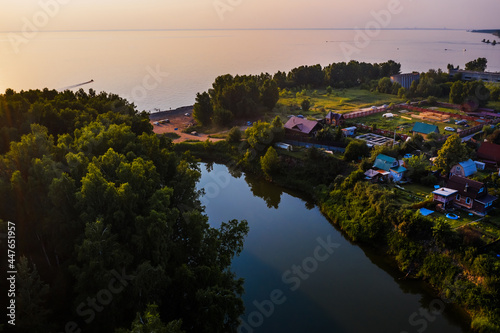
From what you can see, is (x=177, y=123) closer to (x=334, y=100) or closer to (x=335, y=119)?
(x=335, y=119)

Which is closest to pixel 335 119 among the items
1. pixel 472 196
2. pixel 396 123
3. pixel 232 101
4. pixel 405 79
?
pixel 396 123

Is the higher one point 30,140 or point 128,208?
point 30,140

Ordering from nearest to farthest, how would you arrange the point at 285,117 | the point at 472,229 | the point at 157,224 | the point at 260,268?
the point at 157,224 → the point at 472,229 → the point at 260,268 → the point at 285,117

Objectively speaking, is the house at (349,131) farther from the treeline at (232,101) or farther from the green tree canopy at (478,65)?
the green tree canopy at (478,65)

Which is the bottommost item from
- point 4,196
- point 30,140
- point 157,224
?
point 157,224

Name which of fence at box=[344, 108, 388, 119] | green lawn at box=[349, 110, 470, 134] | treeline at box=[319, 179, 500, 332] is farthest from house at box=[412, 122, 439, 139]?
treeline at box=[319, 179, 500, 332]

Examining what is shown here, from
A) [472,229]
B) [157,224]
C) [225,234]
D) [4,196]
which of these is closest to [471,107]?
[472,229]

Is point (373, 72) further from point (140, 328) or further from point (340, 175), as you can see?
point (140, 328)

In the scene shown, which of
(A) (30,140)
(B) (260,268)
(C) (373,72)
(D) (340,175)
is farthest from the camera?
(C) (373,72)
